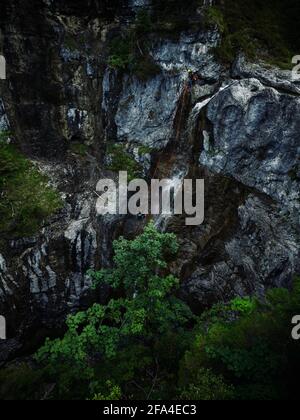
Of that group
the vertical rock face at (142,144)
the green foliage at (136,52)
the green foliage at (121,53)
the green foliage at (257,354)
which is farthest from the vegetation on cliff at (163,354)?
the green foliage at (121,53)

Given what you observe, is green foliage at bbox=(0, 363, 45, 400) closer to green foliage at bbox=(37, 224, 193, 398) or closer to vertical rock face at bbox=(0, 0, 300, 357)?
green foliage at bbox=(37, 224, 193, 398)

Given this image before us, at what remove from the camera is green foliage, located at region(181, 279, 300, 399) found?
17.3 ft

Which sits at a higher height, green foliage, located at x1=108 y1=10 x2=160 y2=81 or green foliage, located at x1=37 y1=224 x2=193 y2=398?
green foliage, located at x1=108 y1=10 x2=160 y2=81

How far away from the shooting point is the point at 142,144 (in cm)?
1277

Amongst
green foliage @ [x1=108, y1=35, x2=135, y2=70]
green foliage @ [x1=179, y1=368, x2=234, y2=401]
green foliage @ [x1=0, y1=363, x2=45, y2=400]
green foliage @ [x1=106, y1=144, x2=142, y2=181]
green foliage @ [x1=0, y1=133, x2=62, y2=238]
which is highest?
green foliage @ [x1=108, y1=35, x2=135, y2=70]

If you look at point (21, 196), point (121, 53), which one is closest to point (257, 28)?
point (121, 53)

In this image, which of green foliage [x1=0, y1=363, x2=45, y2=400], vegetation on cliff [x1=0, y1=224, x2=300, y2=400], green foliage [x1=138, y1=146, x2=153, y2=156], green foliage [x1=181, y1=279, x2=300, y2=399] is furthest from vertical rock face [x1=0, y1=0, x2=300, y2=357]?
green foliage [x1=0, y1=363, x2=45, y2=400]

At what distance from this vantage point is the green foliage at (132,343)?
284 inches

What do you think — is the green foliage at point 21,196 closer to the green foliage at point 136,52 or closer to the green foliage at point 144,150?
the green foliage at point 144,150

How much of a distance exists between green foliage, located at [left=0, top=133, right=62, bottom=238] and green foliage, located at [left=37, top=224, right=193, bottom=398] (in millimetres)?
4704

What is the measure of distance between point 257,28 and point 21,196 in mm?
10925

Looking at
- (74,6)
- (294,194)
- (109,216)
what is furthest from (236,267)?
(74,6)

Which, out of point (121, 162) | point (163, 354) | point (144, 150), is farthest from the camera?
point (121, 162)

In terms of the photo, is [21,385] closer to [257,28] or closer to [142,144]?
[142,144]
